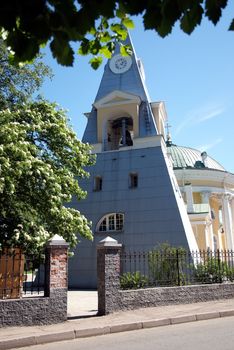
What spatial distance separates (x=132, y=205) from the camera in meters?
21.7

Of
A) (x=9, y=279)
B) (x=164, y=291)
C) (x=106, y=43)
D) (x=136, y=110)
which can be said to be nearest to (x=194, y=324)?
(x=164, y=291)

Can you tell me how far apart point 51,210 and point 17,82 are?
217 inches

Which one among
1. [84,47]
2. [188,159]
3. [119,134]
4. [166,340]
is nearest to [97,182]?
[119,134]

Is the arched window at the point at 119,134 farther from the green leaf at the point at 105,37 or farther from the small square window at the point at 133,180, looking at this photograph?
the green leaf at the point at 105,37

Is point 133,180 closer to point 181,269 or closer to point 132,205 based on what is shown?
point 132,205

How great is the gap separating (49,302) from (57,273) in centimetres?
76

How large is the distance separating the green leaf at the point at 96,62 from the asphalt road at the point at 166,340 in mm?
5063

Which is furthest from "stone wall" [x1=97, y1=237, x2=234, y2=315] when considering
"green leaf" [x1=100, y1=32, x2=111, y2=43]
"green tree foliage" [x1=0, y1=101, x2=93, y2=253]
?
"green leaf" [x1=100, y1=32, x2=111, y2=43]

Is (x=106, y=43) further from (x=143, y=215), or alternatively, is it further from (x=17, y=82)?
(x=143, y=215)

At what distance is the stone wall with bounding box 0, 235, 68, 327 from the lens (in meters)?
9.12

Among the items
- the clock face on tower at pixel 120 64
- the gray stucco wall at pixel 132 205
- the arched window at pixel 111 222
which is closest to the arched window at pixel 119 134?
the gray stucco wall at pixel 132 205

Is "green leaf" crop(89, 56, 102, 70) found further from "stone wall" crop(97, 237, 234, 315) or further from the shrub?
the shrub

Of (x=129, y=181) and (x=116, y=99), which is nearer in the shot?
(x=129, y=181)

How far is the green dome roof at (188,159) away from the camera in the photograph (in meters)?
37.0
